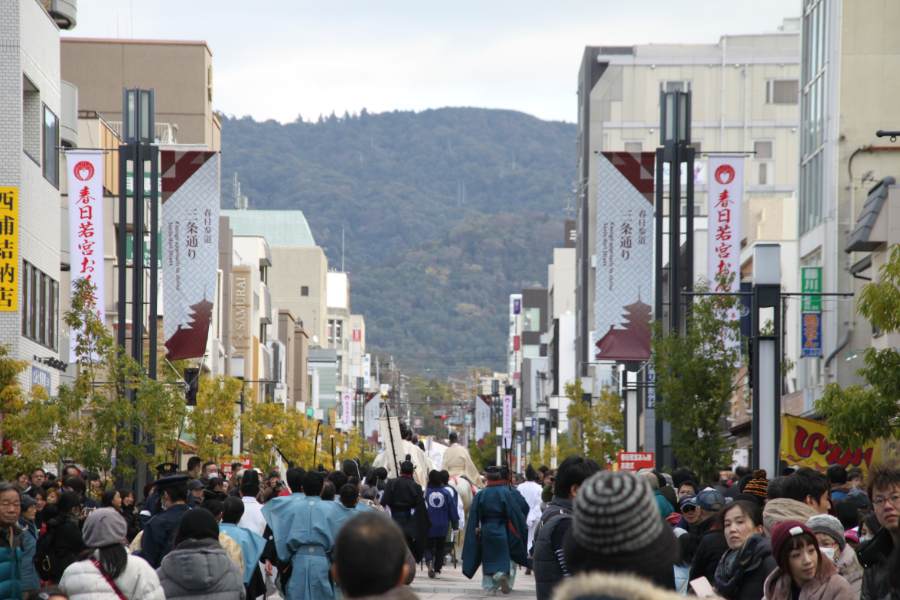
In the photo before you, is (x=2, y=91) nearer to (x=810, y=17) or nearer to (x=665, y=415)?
(x=665, y=415)

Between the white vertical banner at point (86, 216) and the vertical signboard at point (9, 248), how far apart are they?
3.69 ft

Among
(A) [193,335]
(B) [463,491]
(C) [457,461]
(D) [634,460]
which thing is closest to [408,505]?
(B) [463,491]

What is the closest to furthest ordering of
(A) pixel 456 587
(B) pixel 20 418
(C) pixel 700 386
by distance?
(A) pixel 456 587 → (B) pixel 20 418 → (C) pixel 700 386

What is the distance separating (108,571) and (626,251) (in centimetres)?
2412

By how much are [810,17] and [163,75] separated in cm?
4421

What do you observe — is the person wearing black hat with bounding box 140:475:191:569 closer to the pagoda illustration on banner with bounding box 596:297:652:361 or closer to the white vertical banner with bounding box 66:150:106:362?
the pagoda illustration on banner with bounding box 596:297:652:361

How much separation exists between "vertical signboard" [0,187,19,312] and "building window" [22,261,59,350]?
3515mm

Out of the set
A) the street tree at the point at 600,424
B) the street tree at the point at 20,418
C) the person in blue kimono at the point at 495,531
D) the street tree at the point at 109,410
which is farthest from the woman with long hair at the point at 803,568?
the street tree at the point at 600,424

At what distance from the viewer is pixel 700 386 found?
34969 mm

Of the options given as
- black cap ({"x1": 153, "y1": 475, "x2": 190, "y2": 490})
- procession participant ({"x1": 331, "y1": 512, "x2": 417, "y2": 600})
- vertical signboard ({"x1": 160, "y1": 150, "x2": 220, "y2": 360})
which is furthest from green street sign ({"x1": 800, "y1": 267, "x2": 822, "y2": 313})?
procession participant ({"x1": 331, "y1": 512, "x2": 417, "y2": 600})

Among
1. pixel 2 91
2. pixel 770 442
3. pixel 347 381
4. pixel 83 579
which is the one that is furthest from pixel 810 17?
pixel 347 381

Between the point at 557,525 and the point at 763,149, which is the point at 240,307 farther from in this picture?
the point at 557,525

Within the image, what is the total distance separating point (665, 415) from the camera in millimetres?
35344

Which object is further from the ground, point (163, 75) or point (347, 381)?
point (163, 75)
